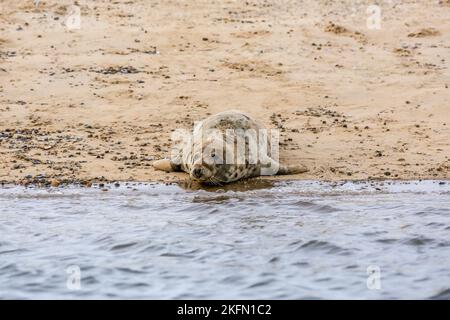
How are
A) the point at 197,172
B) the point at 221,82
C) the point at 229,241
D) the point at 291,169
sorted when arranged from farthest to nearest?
the point at 221,82
the point at 291,169
the point at 197,172
the point at 229,241

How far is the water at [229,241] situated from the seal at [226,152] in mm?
231

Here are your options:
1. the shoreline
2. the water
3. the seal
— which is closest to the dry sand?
the shoreline

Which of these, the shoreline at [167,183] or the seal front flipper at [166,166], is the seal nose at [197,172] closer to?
the shoreline at [167,183]

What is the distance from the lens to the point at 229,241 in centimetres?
736

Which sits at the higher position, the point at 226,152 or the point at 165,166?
the point at 226,152

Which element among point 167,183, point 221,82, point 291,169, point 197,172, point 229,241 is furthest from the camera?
point 221,82

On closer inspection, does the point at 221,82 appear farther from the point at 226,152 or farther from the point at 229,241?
the point at 229,241

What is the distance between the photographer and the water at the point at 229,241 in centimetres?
639

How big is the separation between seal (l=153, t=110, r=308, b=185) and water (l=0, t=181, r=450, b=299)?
231 mm

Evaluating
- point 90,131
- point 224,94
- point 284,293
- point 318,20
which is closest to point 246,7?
point 318,20

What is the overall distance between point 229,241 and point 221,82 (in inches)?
168

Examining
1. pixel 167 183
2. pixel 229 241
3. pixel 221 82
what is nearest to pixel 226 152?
pixel 167 183
